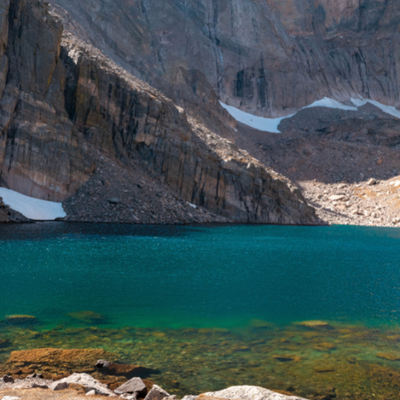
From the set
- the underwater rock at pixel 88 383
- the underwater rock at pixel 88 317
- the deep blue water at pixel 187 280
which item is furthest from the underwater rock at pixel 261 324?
the underwater rock at pixel 88 383

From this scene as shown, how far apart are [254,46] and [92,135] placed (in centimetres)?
6401

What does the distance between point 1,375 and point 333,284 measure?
44.2ft

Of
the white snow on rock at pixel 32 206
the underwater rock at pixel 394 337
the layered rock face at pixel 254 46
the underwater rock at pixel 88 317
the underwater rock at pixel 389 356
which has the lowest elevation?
the underwater rock at pixel 88 317

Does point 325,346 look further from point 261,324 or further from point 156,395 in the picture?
point 156,395

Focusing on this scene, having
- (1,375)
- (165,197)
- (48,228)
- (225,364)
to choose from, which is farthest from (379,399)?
(165,197)

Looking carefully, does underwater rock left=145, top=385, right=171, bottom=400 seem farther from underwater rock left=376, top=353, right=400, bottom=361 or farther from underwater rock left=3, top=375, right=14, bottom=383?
underwater rock left=376, top=353, right=400, bottom=361

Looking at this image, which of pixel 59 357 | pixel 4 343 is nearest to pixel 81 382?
pixel 59 357

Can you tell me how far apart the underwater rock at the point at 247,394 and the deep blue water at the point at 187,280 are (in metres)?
4.90

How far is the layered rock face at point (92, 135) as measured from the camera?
35688mm

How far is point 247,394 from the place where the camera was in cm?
575

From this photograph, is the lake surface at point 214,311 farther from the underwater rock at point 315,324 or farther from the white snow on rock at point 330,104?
the white snow on rock at point 330,104

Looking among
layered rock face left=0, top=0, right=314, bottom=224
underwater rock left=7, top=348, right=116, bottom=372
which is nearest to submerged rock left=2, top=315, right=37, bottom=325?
underwater rock left=7, top=348, right=116, bottom=372

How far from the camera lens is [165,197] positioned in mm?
41812

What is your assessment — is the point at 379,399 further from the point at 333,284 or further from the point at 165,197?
the point at 165,197
